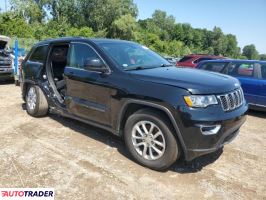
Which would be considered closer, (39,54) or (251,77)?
(39,54)

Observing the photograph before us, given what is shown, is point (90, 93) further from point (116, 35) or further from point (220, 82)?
point (116, 35)

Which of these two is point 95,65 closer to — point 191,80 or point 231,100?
point 191,80

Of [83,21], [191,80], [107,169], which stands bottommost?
[107,169]

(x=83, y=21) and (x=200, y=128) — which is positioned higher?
(x=83, y=21)

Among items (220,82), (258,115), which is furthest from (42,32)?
(220,82)

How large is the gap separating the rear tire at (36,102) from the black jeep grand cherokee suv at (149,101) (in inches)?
23.9

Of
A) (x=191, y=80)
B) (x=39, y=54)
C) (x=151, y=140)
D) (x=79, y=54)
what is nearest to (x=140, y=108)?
(x=151, y=140)

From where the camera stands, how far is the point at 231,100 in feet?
13.3

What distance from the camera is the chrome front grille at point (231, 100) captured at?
3889mm

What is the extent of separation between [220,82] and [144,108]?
108cm

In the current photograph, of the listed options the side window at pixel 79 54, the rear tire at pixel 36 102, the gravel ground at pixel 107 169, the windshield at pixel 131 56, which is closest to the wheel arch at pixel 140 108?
the gravel ground at pixel 107 169

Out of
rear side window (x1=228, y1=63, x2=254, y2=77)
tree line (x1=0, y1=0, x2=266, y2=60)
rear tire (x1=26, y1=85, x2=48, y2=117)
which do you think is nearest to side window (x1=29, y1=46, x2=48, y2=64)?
rear tire (x1=26, y1=85, x2=48, y2=117)

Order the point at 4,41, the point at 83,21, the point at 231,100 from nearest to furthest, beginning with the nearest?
the point at 231,100
the point at 4,41
the point at 83,21

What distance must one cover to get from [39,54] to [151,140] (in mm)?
3513
